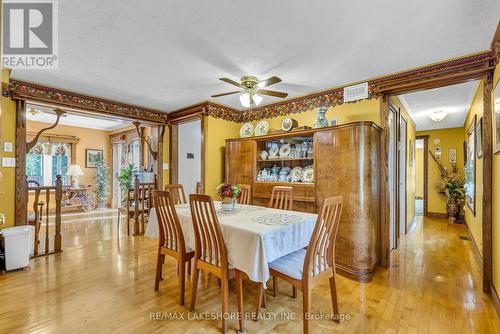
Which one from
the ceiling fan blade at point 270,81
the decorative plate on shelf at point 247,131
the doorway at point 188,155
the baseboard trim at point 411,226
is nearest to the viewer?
the ceiling fan blade at point 270,81

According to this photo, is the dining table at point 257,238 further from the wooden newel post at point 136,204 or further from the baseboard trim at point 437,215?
the baseboard trim at point 437,215

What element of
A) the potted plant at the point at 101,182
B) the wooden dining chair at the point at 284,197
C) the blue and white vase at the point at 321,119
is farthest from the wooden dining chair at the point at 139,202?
the blue and white vase at the point at 321,119

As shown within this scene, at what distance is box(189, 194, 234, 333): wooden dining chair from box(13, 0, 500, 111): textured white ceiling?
1.46 metres

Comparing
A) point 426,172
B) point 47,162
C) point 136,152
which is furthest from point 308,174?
point 47,162

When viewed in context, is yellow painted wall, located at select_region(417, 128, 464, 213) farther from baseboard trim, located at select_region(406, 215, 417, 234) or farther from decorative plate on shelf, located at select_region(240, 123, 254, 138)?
decorative plate on shelf, located at select_region(240, 123, 254, 138)

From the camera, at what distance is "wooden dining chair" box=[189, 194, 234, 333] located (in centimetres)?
202

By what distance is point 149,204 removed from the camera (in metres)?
4.67

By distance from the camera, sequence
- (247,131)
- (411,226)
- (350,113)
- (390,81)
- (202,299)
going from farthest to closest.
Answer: (411,226)
(247,131)
(350,113)
(390,81)
(202,299)

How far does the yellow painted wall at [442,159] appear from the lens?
20.4ft

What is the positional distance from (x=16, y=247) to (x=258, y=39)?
3617mm

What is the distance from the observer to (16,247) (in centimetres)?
302

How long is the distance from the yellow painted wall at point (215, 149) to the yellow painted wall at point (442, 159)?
5.34 m

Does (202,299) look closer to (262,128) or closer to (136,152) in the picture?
(262,128)

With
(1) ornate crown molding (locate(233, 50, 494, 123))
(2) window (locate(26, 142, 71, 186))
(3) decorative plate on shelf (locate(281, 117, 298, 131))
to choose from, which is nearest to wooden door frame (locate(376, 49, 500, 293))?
(1) ornate crown molding (locate(233, 50, 494, 123))
